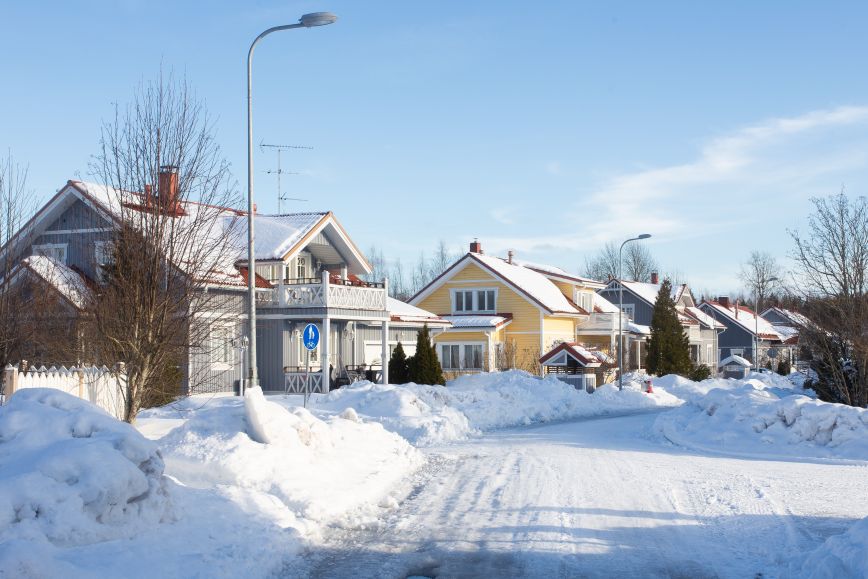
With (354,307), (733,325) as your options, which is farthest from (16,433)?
(733,325)

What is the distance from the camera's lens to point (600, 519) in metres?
11.0

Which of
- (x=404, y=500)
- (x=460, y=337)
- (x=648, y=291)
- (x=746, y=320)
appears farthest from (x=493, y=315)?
(x=746, y=320)

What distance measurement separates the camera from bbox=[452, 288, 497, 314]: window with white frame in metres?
54.9

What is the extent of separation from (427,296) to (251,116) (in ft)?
128

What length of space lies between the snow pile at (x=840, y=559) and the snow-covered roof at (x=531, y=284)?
44.7 metres

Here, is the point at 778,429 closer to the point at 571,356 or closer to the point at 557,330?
the point at 571,356

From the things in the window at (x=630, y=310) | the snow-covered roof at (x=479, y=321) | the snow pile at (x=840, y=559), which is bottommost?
the snow pile at (x=840, y=559)

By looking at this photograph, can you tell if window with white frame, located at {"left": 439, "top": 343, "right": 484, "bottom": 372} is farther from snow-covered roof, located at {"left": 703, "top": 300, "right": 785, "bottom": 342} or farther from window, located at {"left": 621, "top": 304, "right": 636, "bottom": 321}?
snow-covered roof, located at {"left": 703, "top": 300, "right": 785, "bottom": 342}

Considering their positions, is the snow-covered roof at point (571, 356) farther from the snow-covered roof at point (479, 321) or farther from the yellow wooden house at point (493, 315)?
the snow-covered roof at point (479, 321)

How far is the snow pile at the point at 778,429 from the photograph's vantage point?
1858 cm

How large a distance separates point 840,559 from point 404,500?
6.21m

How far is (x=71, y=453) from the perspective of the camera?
8352 millimetres

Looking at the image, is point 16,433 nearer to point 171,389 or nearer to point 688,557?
point 688,557

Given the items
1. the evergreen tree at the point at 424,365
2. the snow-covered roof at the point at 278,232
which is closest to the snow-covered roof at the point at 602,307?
the evergreen tree at the point at 424,365
